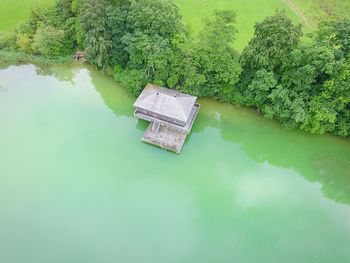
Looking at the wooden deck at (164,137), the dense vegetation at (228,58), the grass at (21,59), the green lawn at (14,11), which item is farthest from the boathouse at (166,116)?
the green lawn at (14,11)

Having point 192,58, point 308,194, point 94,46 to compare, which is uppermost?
point 192,58

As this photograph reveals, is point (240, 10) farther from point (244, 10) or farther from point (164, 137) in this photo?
point (164, 137)

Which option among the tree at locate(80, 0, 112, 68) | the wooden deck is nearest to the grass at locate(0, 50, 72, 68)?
the tree at locate(80, 0, 112, 68)

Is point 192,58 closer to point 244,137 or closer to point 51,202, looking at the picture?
point 244,137

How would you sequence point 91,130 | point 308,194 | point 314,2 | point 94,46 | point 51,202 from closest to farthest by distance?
point 51,202, point 308,194, point 91,130, point 94,46, point 314,2

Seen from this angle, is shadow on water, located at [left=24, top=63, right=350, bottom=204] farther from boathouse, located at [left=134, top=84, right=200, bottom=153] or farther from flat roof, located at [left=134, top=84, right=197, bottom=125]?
flat roof, located at [left=134, top=84, right=197, bottom=125]

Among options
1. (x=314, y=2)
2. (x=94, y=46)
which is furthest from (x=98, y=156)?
(x=314, y=2)
